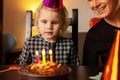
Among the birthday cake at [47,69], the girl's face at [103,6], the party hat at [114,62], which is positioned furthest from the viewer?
the girl's face at [103,6]

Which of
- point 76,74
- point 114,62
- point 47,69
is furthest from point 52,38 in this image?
point 114,62

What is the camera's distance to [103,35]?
1.22 metres

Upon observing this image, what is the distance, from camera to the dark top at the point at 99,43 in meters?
1.21

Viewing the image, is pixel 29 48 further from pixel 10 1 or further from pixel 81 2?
pixel 81 2

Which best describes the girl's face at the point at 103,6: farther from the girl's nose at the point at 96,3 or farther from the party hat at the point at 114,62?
the party hat at the point at 114,62

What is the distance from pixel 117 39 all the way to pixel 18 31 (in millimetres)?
1824

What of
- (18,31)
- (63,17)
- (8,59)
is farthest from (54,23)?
(18,31)

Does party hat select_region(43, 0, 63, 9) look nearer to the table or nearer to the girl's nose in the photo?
A: the girl's nose

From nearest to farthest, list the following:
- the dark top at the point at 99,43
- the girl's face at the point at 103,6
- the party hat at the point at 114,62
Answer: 1. the party hat at the point at 114,62
2. the girl's face at the point at 103,6
3. the dark top at the point at 99,43

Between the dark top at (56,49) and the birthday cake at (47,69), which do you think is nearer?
the birthday cake at (47,69)

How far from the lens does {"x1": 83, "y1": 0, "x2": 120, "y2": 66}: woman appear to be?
1.14m

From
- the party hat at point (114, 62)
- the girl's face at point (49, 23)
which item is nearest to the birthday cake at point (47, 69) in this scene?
the party hat at point (114, 62)

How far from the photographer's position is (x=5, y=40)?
73.8 inches

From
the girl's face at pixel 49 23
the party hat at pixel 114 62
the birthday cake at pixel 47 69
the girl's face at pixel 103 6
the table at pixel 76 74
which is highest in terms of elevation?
the girl's face at pixel 103 6
